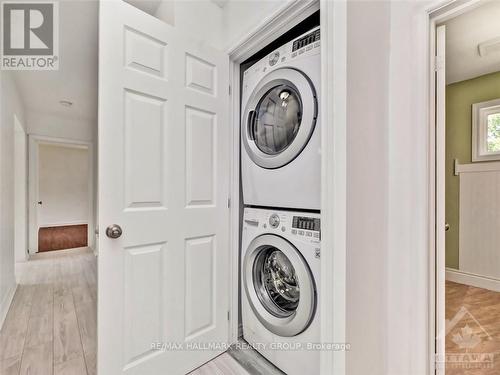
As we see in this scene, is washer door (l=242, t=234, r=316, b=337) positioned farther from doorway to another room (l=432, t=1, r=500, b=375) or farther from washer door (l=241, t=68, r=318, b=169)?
doorway to another room (l=432, t=1, r=500, b=375)

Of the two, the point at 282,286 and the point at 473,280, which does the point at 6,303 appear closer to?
the point at 282,286

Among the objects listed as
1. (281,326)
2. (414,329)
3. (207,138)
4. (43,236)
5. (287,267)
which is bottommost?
(43,236)

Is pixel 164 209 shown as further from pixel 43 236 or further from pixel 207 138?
pixel 43 236

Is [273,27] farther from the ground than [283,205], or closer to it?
farther from the ground

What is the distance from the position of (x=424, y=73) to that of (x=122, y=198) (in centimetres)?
150

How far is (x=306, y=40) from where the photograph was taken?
1.27 metres

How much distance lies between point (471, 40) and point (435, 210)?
6.05 feet

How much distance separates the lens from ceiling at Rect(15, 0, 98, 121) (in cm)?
183

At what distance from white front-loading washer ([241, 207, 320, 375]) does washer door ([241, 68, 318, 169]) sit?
13.4 inches

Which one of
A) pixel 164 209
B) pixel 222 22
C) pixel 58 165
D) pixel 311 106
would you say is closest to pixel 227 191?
pixel 164 209

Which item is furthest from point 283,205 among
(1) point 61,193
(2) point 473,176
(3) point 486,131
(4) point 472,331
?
(1) point 61,193

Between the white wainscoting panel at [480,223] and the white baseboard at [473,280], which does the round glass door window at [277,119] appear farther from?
the white baseboard at [473,280]

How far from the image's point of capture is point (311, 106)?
122 centimetres

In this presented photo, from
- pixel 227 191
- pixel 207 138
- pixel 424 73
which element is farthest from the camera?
pixel 227 191
